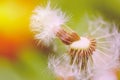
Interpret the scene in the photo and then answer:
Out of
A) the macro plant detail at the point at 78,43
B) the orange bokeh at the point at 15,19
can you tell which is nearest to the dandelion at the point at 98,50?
the macro plant detail at the point at 78,43

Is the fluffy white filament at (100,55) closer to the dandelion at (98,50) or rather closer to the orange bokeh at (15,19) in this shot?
the dandelion at (98,50)

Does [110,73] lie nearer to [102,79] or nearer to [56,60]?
[102,79]

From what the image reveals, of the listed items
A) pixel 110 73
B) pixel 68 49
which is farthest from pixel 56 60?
pixel 110 73

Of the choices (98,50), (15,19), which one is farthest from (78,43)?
(15,19)

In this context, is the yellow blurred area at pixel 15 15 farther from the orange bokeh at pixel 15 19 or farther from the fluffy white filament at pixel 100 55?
the fluffy white filament at pixel 100 55

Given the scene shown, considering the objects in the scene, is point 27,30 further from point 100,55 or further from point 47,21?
point 100,55

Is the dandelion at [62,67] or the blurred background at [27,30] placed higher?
the blurred background at [27,30]
